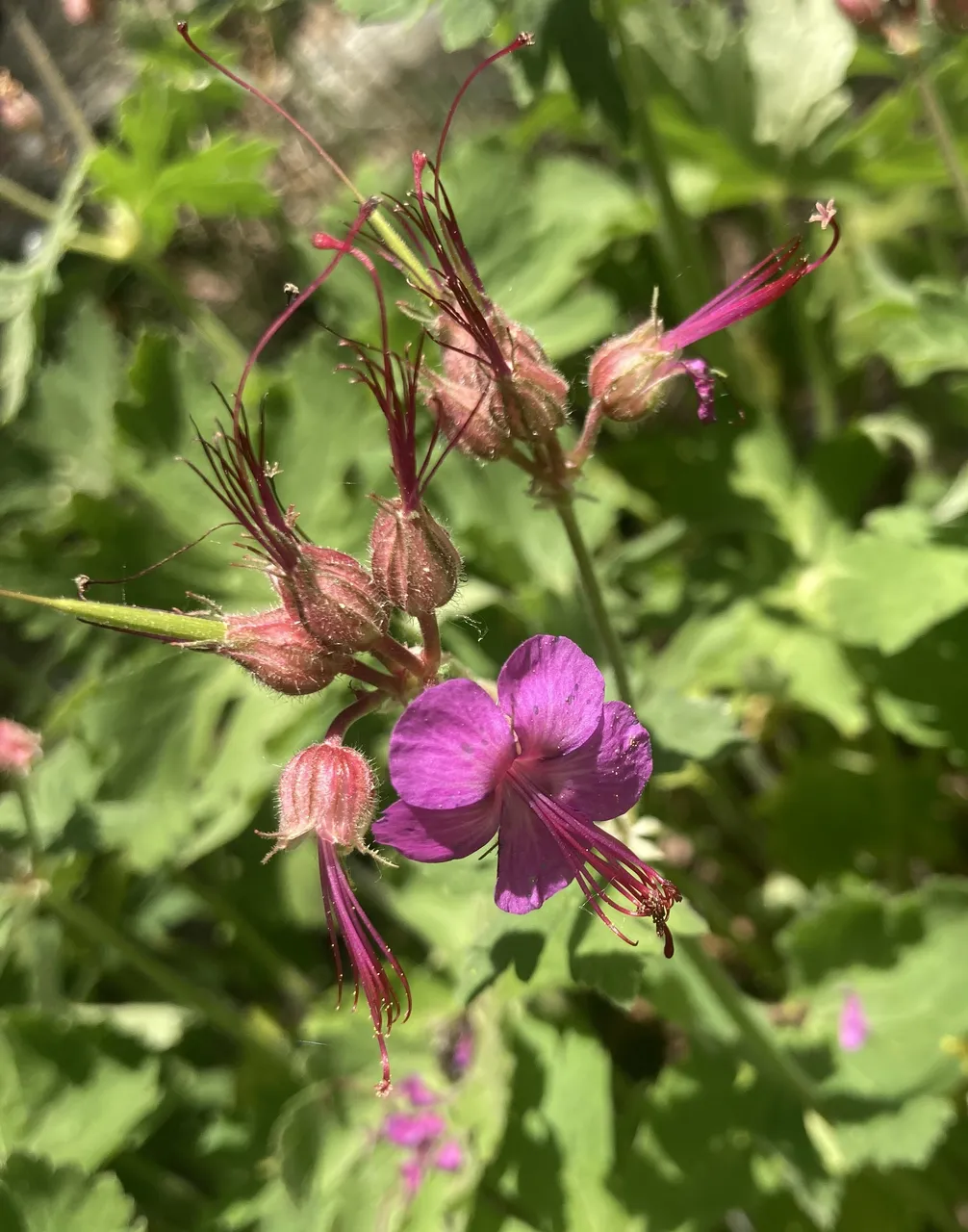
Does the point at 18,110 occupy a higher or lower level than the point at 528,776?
higher

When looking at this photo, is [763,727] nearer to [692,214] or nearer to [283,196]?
[692,214]

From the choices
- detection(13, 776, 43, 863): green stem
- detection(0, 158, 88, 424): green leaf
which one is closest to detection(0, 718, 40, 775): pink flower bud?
detection(13, 776, 43, 863): green stem

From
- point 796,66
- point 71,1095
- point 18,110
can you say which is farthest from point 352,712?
point 796,66

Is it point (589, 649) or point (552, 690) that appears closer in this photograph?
point (552, 690)

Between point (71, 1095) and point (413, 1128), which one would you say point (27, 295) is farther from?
point (413, 1128)

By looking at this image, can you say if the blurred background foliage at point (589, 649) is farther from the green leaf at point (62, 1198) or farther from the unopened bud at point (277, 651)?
the unopened bud at point (277, 651)

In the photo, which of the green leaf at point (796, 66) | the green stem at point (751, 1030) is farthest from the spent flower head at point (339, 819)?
the green leaf at point (796, 66)

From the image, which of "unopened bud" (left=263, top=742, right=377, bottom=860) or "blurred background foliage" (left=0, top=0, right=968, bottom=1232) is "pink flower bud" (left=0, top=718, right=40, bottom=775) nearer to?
"blurred background foliage" (left=0, top=0, right=968, bottom=1232)
